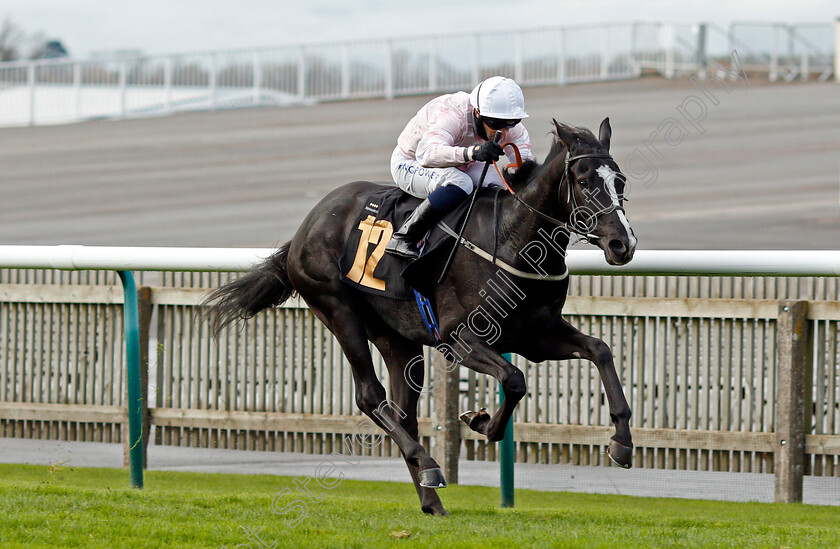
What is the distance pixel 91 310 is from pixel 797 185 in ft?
42.1

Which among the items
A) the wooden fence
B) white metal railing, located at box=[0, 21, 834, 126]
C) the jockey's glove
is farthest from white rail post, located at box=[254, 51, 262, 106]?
the jockey's glove

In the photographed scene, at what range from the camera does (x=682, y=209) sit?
627 inches

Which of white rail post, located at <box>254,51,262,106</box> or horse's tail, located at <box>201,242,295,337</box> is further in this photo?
white rail post, located at <box>254,51,262,106</box>

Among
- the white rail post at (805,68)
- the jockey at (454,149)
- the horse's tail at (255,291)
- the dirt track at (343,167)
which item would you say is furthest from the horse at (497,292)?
the white rail post at (805,68)

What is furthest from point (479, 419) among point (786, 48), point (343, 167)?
point (786, 48)

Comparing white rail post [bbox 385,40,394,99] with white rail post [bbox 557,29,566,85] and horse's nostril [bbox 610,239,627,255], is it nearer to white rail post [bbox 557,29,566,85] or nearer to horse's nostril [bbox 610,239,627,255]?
white rail post [bbox 557,29,566,85]

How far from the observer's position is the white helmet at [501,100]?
4.66 meters

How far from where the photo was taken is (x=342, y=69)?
26734 mm

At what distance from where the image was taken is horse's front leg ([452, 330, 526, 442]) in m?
4.44

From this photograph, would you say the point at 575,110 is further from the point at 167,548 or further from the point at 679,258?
the point at 167,548

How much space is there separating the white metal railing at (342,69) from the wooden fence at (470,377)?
1896 centimetres

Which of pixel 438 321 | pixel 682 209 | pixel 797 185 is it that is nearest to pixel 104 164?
pixel 682 209

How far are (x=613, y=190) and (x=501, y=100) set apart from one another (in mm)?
753

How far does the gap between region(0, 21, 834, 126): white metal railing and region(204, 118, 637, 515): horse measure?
21.0 m
